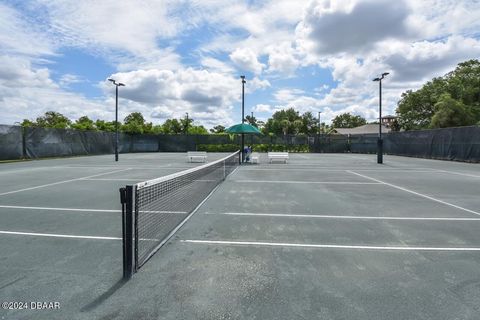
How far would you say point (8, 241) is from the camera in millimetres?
5043

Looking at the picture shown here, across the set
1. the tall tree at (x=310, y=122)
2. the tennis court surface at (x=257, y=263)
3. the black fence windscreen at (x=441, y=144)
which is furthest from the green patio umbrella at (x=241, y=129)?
the tall tree at (x=310, y=122)

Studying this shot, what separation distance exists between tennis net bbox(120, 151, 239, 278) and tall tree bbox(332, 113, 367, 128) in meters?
120

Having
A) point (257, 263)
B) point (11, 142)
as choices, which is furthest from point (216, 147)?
point (257, 263)

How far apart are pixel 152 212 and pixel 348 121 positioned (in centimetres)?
12412

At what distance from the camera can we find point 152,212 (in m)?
6.33

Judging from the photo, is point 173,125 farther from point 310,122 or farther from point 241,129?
point 241,129

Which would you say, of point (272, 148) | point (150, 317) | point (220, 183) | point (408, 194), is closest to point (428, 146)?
point (272, 148)

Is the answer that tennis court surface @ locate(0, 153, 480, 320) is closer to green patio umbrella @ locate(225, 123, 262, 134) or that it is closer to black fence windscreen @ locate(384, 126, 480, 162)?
green patio umbrella @ locate(225, 123, 262, 134)

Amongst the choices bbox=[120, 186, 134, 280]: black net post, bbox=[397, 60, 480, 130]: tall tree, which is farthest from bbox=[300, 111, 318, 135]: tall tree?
bbox=[120, 186, 134, 280]: black net post

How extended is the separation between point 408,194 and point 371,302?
754cm

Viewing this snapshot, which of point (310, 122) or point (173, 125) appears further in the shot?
point (310, 122)

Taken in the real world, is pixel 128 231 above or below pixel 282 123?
below

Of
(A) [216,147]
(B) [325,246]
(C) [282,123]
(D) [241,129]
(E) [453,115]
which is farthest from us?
(C) [282,123]

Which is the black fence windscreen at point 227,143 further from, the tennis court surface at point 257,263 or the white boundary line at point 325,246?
the white boundary line at point 325,246
